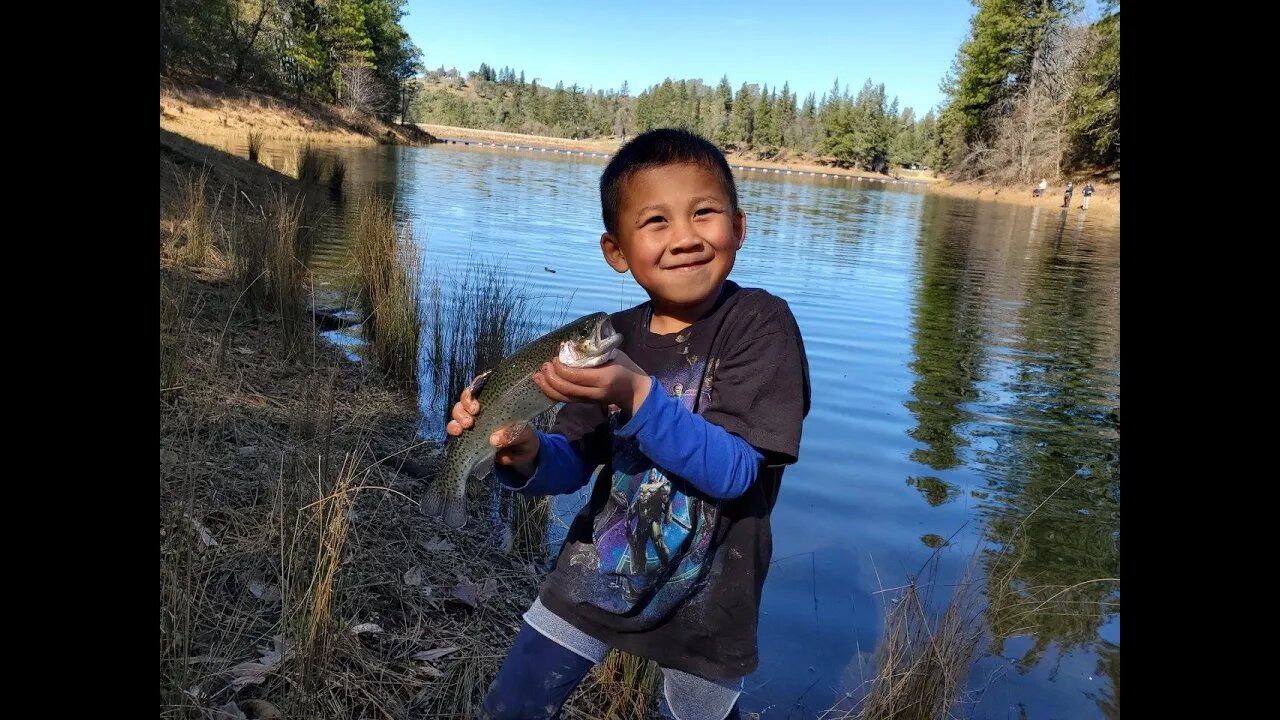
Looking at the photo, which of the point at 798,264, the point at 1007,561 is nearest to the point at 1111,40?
the point at 798,264

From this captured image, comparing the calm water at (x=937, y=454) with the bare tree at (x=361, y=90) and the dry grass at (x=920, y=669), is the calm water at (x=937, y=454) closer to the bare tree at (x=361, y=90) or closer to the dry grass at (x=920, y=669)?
the dry grass at (x=920, y=669)

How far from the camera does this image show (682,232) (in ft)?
7.50

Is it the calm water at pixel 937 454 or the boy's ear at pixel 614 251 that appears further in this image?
the calm water at pixel 937 454

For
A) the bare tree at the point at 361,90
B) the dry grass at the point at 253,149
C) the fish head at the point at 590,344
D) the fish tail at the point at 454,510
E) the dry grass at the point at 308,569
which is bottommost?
the dry grass at the point at 308,569

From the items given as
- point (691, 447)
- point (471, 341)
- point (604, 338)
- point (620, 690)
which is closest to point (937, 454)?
point (471, 341)

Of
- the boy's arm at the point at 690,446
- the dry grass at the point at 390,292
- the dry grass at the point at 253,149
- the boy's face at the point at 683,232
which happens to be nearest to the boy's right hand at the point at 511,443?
the boy's arm at the point at 690,446

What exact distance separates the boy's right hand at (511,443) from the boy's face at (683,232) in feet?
1.83

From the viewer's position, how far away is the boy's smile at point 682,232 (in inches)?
90.0

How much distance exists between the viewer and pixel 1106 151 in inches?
1943

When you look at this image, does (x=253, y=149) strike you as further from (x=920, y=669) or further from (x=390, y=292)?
(x=920, y=669)

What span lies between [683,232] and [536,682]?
4.55 ft

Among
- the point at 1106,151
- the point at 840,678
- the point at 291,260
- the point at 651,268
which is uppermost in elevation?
the point at 1106,151
